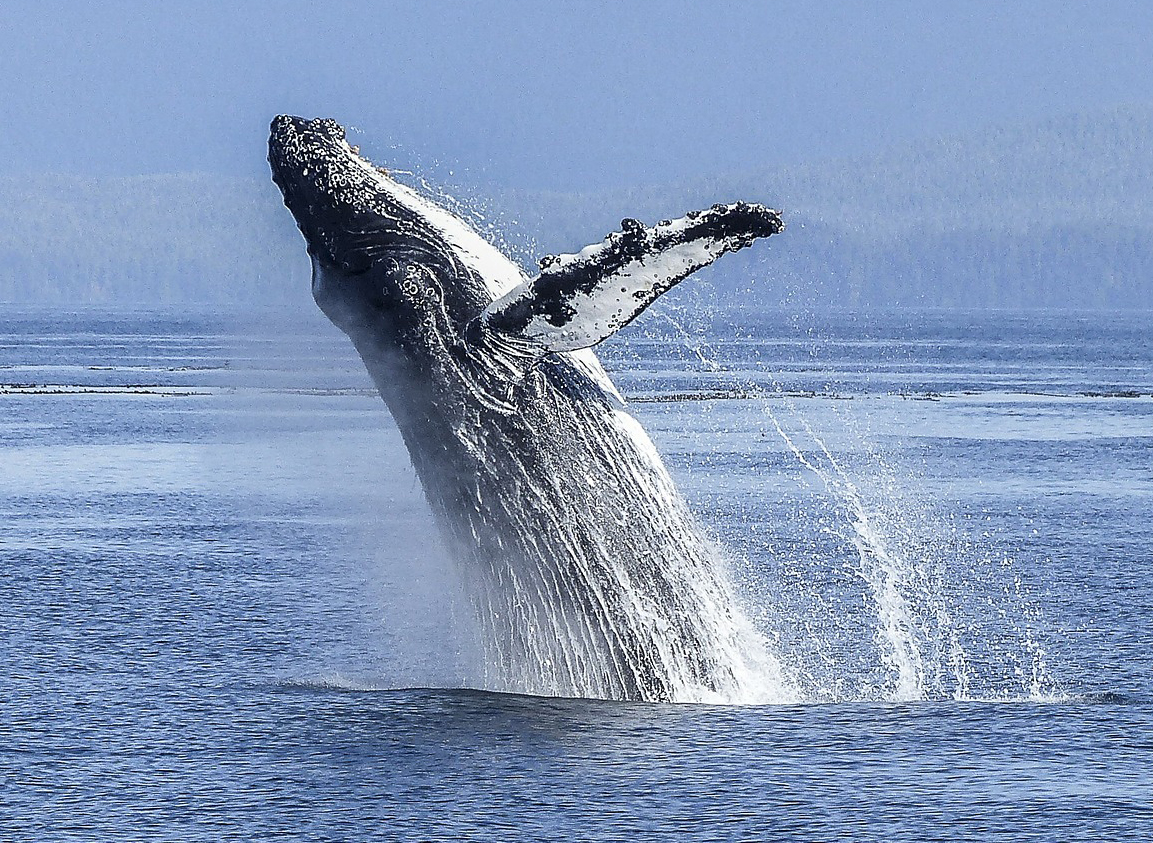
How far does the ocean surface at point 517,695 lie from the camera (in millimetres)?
10133

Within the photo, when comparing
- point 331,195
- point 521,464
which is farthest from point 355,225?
point 521,464

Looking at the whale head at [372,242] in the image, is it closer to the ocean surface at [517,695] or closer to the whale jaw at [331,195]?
the whale jaw at [331,195]

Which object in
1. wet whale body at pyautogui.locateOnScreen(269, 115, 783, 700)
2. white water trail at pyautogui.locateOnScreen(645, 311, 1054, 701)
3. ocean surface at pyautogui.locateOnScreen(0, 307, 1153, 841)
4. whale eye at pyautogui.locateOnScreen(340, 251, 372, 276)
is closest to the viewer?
ocean surface at pyautogui.locateOnScreen(0, 307, 1153, 841)

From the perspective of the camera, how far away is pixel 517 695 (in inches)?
500

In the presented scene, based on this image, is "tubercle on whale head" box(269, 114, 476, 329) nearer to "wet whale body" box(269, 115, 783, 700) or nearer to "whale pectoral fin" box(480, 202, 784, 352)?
"wet whale body" box(269, 115, 783, 700)

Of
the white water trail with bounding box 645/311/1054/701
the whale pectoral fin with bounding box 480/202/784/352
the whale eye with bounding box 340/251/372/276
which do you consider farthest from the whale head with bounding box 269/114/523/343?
the white water trail with bounding box 645/311/1054/701

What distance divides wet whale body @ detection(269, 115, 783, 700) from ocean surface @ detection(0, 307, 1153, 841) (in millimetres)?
438

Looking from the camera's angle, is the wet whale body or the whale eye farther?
the whale eye

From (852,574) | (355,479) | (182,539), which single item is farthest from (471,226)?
(355,479)

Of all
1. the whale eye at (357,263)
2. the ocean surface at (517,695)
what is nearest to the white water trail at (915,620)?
the ocean surface at (517,695)

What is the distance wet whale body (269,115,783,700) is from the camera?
1207cm

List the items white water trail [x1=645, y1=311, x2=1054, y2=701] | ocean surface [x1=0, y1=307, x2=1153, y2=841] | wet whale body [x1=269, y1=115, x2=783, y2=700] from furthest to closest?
white water trail [x1=645, y1=311, x2=1054, y2=701]
wet whale body [x1=269, y1=115, x2=783, y2=700]
ocean surface [x1=0, y1=307, x2=1153, y2=841]

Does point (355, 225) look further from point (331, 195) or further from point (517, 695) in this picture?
point (517, 695)

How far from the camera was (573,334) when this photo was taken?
11.1 m
